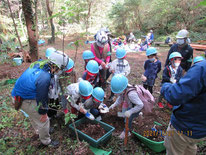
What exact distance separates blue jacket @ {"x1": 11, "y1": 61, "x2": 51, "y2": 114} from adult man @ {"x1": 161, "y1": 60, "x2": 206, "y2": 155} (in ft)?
5.79

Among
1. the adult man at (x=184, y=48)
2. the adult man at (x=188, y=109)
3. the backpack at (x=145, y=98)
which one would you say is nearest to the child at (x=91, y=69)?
the backpack at (x=145, y=98)

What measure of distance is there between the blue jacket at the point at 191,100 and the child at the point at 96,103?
1.49 metres

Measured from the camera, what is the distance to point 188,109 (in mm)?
1535

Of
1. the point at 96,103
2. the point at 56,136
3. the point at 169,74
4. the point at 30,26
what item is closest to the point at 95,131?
the point at 96,103

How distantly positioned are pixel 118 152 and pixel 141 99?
111 centimetres

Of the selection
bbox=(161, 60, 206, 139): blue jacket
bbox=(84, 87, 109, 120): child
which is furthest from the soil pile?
bbox=(161, 60, 206, 139): blue jacket

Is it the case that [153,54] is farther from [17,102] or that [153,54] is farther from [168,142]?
[17,102]

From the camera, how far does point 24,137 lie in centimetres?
293

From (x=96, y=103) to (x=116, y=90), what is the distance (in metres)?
0.79

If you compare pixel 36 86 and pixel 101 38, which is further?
pixel 101 38

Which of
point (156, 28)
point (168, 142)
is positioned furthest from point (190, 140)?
point (156, 28)

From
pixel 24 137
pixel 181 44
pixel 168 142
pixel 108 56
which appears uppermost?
pixel 181 44

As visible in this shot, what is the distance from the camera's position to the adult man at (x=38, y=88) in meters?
2.16

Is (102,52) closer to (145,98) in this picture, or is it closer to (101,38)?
(101,38)
